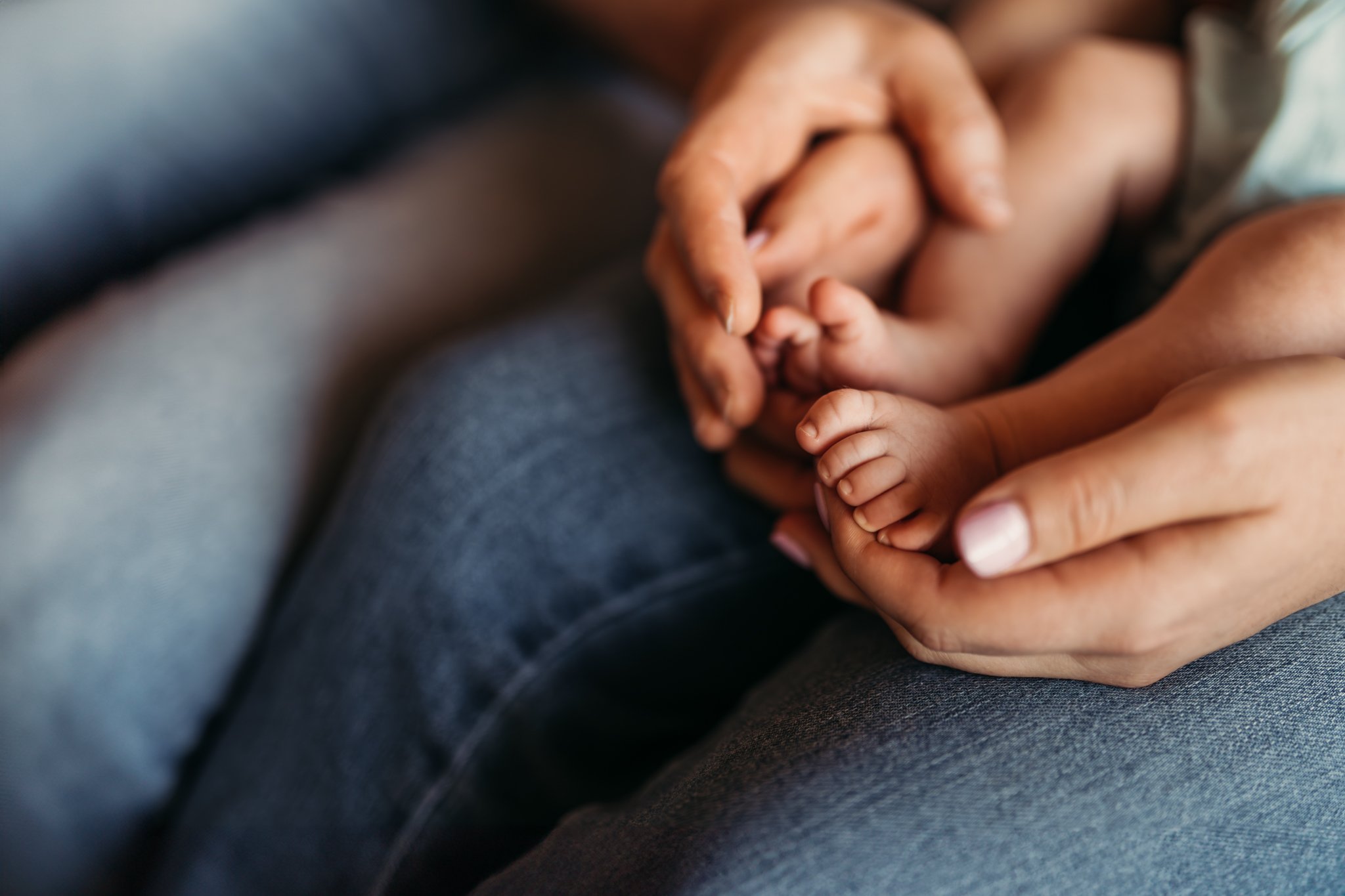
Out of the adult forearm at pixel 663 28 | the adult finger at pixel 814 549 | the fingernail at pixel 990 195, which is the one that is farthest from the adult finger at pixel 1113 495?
the adult forearm at pixel 663 28

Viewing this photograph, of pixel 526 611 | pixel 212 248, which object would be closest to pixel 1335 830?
pixel 526 611

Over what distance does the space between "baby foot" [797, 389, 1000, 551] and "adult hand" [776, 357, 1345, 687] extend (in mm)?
35

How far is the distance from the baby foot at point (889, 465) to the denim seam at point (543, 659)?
20 cm

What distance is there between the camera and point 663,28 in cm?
91

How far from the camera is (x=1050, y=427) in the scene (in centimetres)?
45

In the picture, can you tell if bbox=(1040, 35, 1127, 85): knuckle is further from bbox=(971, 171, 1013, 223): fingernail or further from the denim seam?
the denim seam

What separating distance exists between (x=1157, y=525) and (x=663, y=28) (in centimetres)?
77

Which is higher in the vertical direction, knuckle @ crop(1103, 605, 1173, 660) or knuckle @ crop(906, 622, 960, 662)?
knuckle @ crop(906, 622, 960, 662)

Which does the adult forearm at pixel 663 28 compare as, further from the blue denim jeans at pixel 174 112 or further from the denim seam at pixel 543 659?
the denim seam at pixel 543 659

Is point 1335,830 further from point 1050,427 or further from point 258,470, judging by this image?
point 258,470

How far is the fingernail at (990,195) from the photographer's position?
1.81 ft

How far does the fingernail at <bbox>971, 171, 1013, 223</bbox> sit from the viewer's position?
55cm

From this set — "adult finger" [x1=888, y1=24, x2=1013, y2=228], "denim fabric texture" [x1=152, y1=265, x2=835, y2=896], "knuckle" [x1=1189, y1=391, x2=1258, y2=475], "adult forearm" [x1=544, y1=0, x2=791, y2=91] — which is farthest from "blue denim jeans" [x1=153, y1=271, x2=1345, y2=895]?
"adult forearm" [x1=544, y1=0, x2=791, y2=91]

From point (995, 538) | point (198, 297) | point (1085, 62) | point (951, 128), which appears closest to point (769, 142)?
point (951, 128)
